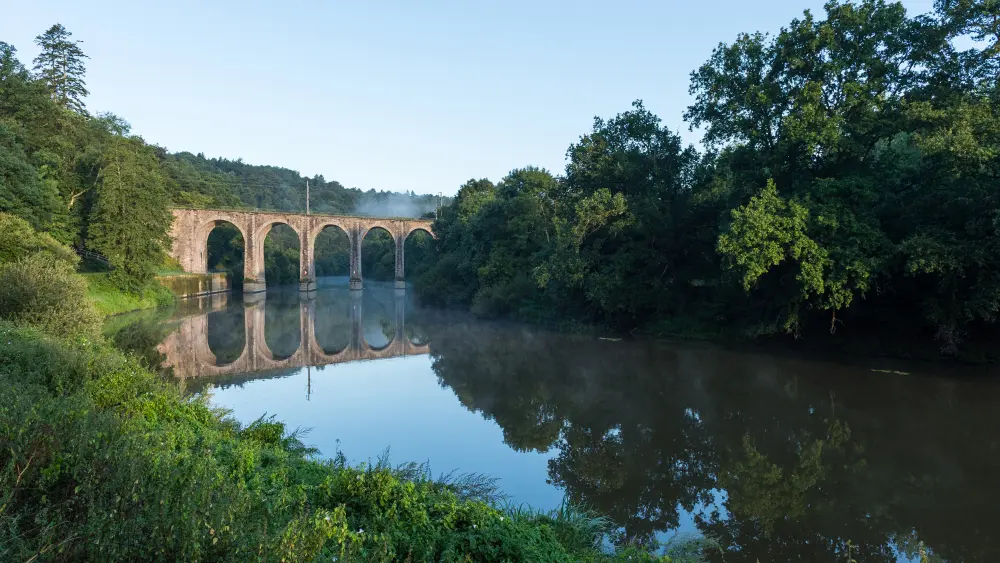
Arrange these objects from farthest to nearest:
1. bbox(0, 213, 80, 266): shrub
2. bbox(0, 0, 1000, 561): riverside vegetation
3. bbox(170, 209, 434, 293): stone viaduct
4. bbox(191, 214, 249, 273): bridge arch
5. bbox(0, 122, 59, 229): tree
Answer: bbox(191, 214, 249, 273): bridge arch → bbox(170, 209, 434, 293): stone viaduct → bbox(0, 122, 59, 229): tree → bbox(0, 213, 80, 266): shrub → bbox(0, 0, 1000, 561): riverside vegetation

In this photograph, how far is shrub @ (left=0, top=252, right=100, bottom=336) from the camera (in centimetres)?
1409

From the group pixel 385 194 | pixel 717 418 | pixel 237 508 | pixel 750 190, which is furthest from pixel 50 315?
pixel 385 194

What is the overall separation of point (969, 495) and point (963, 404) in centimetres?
554

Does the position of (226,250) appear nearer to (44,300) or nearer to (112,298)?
(112,298)

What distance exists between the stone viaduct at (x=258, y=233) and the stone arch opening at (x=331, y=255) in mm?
24359

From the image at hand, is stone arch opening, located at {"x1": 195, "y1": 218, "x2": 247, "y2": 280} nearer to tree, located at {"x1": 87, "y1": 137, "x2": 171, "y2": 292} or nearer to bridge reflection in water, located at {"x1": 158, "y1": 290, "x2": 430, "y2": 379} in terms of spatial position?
bridge reflection in water, located at {"x1": 158, "y1": 290, "x2": 430, "y2": 379}

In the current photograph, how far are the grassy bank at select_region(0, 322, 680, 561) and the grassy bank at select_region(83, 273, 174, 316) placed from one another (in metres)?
22.6

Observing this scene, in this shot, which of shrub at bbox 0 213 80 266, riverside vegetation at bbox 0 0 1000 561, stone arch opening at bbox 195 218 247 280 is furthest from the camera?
stone arch opening at bbox 195 218 247 280

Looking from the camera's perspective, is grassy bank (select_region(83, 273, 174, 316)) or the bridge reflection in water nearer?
the bridge reflection in water

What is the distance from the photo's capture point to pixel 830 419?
11.9m

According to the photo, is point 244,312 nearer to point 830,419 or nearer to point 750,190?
point 750,190

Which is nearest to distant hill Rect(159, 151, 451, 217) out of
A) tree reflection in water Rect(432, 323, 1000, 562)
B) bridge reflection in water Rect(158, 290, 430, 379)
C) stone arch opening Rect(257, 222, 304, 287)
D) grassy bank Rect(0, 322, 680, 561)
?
stone arch opening Rect(257, 222, 304, 287)

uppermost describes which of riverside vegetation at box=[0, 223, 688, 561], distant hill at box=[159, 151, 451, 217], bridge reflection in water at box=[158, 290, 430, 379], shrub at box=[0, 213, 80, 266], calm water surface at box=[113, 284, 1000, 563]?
distant hill at box=[159, 151, 451, 217]

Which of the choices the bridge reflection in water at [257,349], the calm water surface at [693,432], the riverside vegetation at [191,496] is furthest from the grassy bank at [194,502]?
the bridge reflection in water at [257,349]
